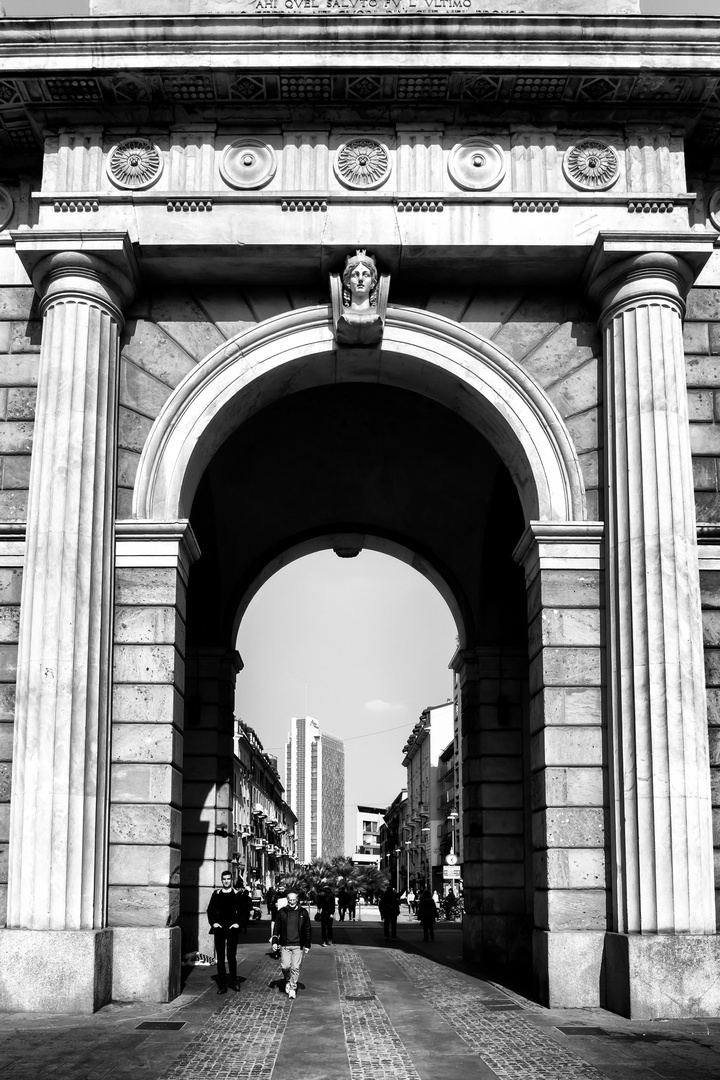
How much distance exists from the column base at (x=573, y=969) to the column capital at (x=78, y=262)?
10.7m

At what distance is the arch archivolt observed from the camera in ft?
56.2

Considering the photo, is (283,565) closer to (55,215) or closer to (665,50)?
(55,215)

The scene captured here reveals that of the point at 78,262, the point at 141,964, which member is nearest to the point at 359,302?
the point at 78,262

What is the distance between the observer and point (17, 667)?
16.0m

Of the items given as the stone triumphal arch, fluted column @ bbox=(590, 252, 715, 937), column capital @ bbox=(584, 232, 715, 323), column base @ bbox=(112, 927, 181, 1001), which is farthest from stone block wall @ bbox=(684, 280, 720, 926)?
column base @ bbox=(112, 927, 181, 1001)

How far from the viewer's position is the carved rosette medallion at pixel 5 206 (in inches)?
715

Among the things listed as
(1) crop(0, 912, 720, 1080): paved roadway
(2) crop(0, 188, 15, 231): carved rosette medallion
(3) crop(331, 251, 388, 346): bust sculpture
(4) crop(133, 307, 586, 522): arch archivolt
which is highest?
(2) crop(0, 188, 15, 231): carved rosette medallion

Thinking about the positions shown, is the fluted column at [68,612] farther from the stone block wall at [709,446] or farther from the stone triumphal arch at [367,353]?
the stone block wall at [709,446]

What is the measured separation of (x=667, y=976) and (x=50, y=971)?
7.51 m

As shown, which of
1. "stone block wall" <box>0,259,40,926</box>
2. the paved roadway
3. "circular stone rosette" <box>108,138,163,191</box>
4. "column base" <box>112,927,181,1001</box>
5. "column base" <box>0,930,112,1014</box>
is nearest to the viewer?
the paved roadway

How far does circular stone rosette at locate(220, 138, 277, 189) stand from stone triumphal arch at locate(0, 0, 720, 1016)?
6 cm

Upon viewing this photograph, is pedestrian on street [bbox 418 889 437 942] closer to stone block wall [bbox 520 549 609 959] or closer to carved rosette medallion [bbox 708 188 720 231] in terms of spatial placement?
stone block wall [bbox 520 549 609 959]

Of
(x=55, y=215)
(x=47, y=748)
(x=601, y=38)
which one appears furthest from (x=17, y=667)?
(x=601, y=38)

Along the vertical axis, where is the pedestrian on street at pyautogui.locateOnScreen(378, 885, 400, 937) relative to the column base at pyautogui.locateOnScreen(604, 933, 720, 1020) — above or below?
below
